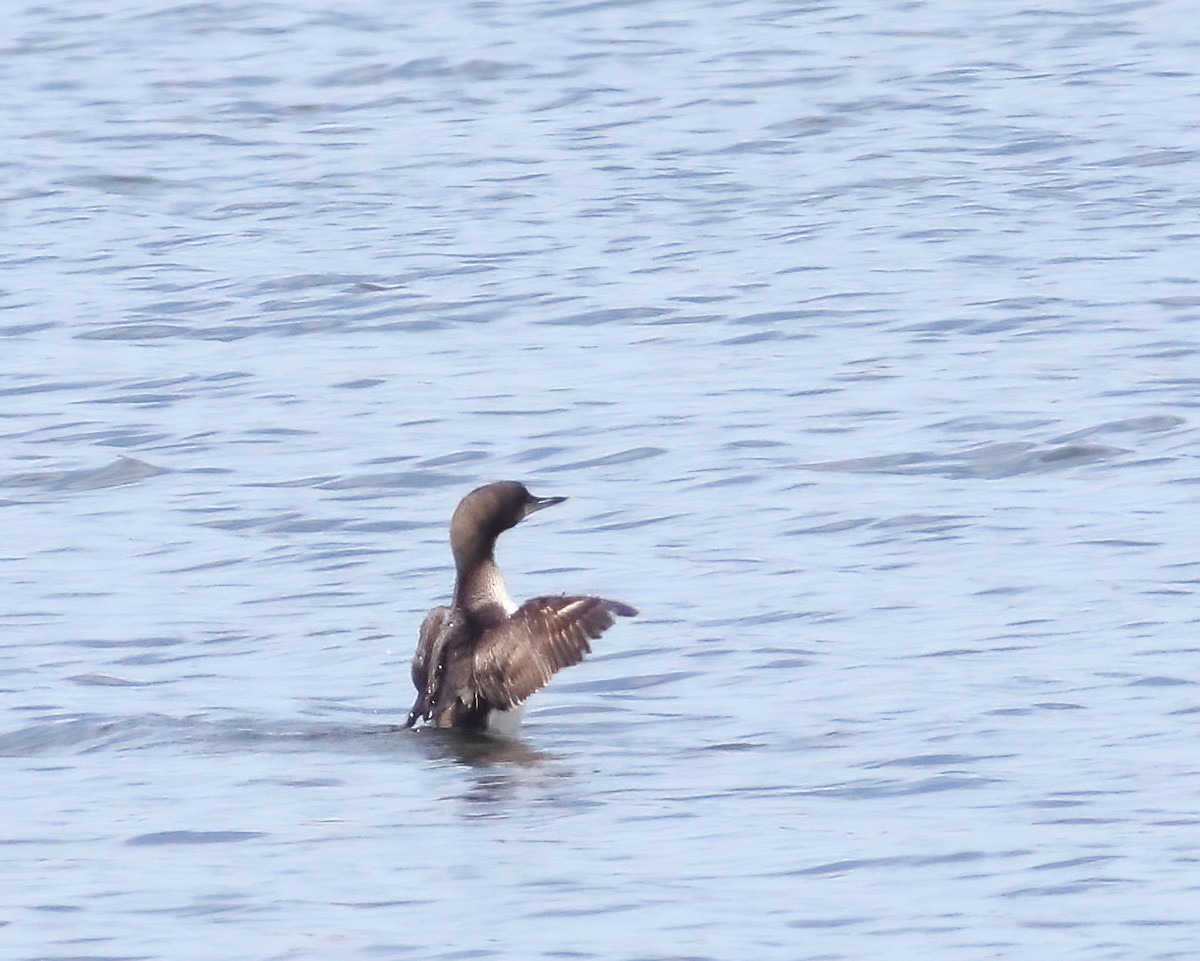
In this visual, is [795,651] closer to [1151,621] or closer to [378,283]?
[1151,621]

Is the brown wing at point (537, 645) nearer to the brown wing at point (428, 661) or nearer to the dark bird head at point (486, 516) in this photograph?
the brown wing at point (428, 661)

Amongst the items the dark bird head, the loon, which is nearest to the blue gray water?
the loon

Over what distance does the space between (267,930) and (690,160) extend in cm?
1351

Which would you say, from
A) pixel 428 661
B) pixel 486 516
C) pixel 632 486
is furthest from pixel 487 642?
pixel 632 486

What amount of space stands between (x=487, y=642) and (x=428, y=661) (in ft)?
0.77

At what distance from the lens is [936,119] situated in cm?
2134

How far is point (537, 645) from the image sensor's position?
9.87 metres

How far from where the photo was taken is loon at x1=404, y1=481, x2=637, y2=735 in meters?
9.78

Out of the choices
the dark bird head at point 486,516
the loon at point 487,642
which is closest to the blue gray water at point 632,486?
the loon at point 487,642

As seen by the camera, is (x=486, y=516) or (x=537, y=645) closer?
(x=537, y=645)

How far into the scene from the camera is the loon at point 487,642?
9.78m

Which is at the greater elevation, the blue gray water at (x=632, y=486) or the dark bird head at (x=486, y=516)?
the dark bird head at (x=486, y=516)

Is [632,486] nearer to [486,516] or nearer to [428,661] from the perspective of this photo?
[486,516]

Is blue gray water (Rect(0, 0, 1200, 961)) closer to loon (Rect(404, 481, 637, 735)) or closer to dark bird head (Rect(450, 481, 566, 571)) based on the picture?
loon (Rect(404, 481, 637, 735))
